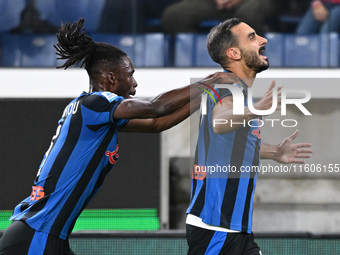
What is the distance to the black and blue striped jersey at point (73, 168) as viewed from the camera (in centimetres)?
338

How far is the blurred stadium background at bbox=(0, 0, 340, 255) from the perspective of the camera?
334 inches

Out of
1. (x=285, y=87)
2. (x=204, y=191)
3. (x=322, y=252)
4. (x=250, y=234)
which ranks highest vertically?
(x=285, y=87)

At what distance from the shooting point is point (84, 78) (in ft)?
28.8

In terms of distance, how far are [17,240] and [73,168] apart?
44 cm

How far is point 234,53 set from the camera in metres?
3.80

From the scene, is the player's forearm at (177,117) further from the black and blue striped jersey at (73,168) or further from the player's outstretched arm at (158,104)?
the black and blue striped jersey at (73,168)

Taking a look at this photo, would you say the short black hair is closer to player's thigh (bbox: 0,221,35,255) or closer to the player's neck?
the player's neck

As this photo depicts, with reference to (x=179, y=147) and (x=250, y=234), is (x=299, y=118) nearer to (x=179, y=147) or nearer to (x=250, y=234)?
(x=179, y=147)

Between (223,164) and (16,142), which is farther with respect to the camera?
(16,142)

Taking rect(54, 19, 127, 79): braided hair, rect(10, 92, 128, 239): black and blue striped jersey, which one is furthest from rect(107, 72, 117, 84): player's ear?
rect(10, 92, 128, 239): black and blue striped jersey

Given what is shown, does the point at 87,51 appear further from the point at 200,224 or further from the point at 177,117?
the point at 200,224

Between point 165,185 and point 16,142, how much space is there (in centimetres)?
193

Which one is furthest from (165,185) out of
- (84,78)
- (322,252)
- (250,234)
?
(250,234)

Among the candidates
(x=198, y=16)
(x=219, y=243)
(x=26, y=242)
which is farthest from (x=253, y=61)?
(x=198, y=16)
